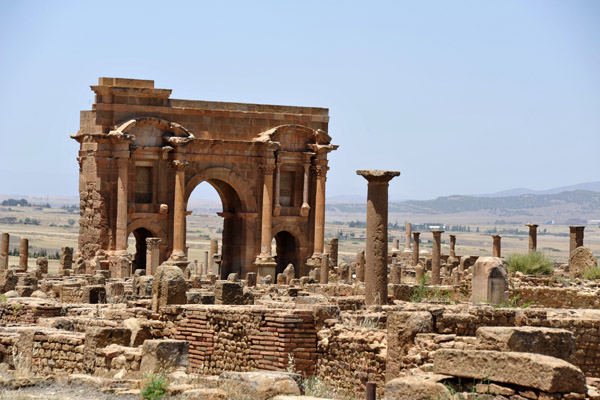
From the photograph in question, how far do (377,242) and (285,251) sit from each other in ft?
83.4

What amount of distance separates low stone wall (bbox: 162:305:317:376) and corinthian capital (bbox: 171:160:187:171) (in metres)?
23.3

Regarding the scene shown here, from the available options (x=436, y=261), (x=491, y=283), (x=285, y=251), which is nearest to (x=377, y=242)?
(x=491, y=283)

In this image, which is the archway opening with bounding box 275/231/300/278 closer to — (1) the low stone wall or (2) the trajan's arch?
(2) the trajan's arch

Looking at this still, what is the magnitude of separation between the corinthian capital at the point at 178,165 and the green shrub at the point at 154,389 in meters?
28.4

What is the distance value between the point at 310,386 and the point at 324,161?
94.2 feet

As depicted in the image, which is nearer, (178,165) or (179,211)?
(178,165)

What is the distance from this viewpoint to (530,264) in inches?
1176

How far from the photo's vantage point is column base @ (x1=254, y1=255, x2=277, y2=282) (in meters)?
40.9

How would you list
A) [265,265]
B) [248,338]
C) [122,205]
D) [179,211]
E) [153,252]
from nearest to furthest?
[248,338]
[153,252]
[122,205]
[179,211]
[265,265]

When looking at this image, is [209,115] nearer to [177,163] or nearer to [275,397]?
[177,163]

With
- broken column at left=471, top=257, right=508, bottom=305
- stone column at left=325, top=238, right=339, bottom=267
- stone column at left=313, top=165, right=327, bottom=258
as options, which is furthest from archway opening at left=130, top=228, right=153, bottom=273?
broken column at left=471, top=257, right=508, bottom=305

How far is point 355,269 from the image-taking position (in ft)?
137

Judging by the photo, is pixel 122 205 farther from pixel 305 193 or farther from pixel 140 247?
pixel 305 193

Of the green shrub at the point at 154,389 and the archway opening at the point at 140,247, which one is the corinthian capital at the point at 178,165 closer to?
the archway opening at the point at 140,247
